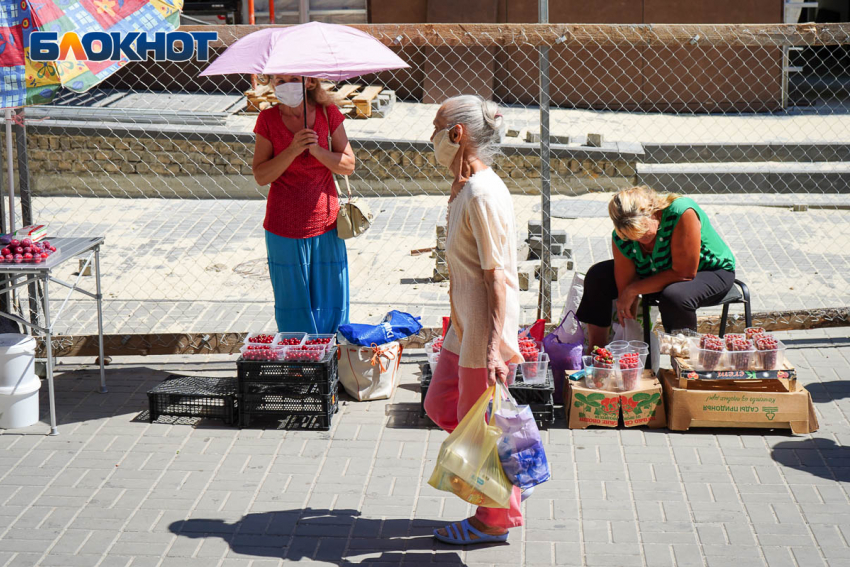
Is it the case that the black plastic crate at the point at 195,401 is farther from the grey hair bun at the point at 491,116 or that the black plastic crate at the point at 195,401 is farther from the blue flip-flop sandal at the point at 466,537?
the grey hair bun at the point at 491,116

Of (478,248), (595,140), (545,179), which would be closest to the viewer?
(478,248)

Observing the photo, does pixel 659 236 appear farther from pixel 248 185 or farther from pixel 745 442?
pixel 248 185

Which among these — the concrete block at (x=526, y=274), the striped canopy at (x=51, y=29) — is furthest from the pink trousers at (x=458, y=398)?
the concrete block at (x=526, y=274)

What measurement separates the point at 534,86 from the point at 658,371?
10305 millimetres

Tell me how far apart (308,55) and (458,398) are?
2.17m

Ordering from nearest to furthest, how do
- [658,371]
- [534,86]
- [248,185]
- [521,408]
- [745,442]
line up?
[521,408] < [745,442] < [658,371] < [248,185] < [534,86]

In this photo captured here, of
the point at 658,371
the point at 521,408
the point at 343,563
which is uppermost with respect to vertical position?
the point at 521,408

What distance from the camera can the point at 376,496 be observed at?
4711mm

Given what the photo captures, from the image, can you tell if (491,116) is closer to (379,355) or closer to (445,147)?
(445,147)

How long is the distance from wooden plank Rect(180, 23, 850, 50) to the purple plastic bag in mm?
1842

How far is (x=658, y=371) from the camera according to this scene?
5617 millimetres

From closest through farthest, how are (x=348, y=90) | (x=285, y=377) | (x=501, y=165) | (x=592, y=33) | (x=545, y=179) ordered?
1. (x=285, y=377)
2. (x=592, y=33)
3. (x=545, y=179)
4. (x=501, y=165)
5. (x=348, y=90)

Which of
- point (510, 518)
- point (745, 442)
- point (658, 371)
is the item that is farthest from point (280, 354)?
point (745, 442)

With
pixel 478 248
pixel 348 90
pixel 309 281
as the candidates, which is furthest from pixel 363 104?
pixel 478 248
